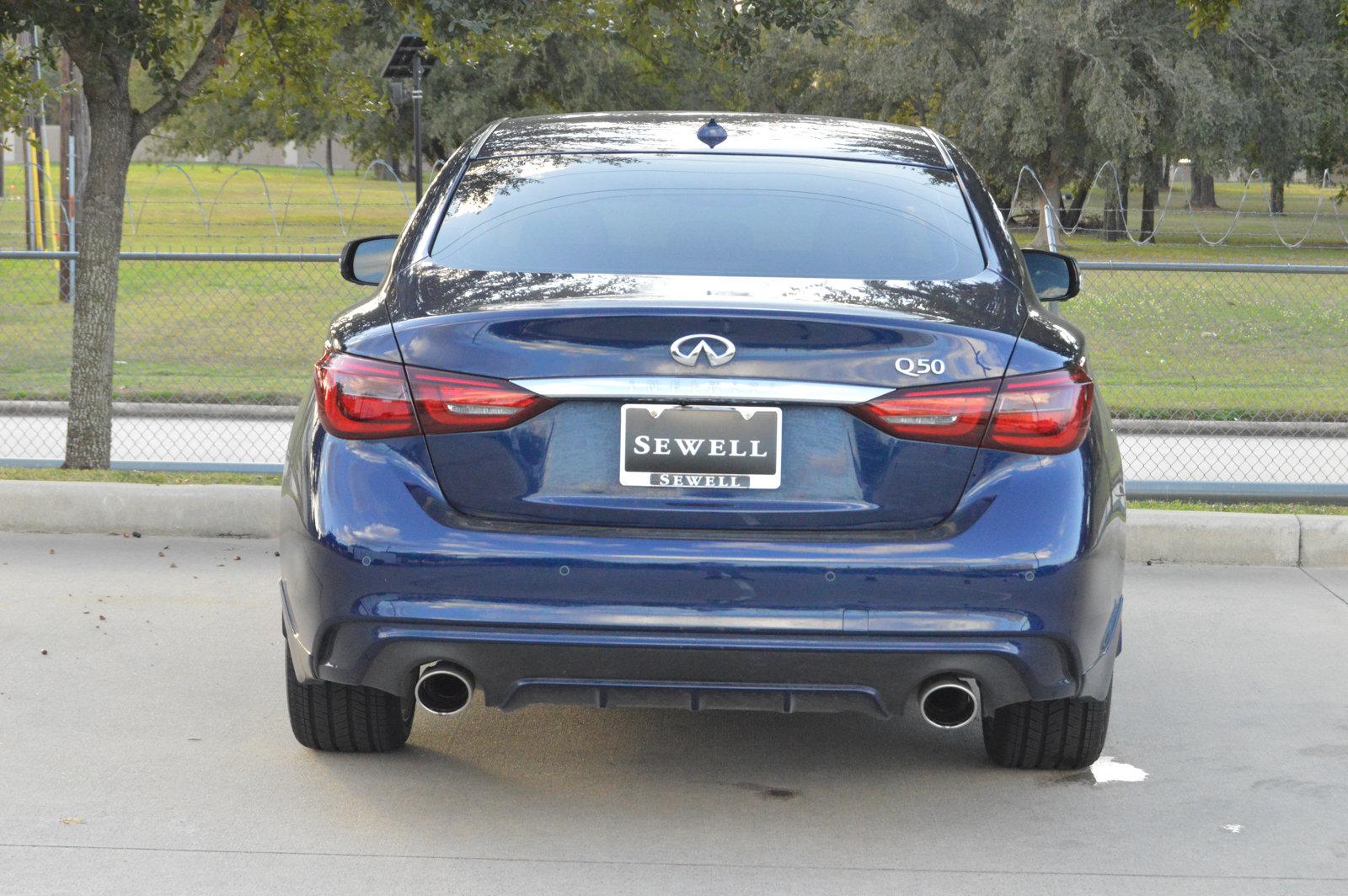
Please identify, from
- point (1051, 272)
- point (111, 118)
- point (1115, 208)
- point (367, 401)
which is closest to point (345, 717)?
point (367, 401)

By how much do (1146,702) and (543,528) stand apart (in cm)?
252

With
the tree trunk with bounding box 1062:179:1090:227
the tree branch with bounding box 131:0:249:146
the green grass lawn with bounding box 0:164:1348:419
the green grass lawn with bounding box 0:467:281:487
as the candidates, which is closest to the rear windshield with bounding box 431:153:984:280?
the green grass lawn with bounding box 0:467:281:487

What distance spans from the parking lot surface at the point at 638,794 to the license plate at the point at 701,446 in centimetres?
93

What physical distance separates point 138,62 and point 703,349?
6.39m

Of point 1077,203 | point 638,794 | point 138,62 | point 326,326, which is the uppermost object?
point 138,62

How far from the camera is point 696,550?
3.62 m

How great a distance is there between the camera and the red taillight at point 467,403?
3643mm

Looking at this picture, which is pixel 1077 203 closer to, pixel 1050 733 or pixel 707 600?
pixel 1050 733

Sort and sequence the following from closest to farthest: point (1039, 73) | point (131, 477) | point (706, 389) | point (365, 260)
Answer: point (706, 389)
point (365, 260)
point (131, 477)
point (1039, 73)

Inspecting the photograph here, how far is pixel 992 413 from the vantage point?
3688mm

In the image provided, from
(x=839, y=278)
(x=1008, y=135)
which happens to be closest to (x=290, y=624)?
(x=839, y=278)

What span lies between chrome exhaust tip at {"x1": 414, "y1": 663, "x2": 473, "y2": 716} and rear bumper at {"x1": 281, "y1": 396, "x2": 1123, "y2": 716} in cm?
5

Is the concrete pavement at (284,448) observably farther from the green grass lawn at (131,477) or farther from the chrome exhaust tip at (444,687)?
the chrome exhaust tip at (444,687)

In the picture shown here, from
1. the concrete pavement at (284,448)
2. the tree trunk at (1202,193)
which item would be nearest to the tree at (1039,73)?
the concrete pavement at (284,448)
